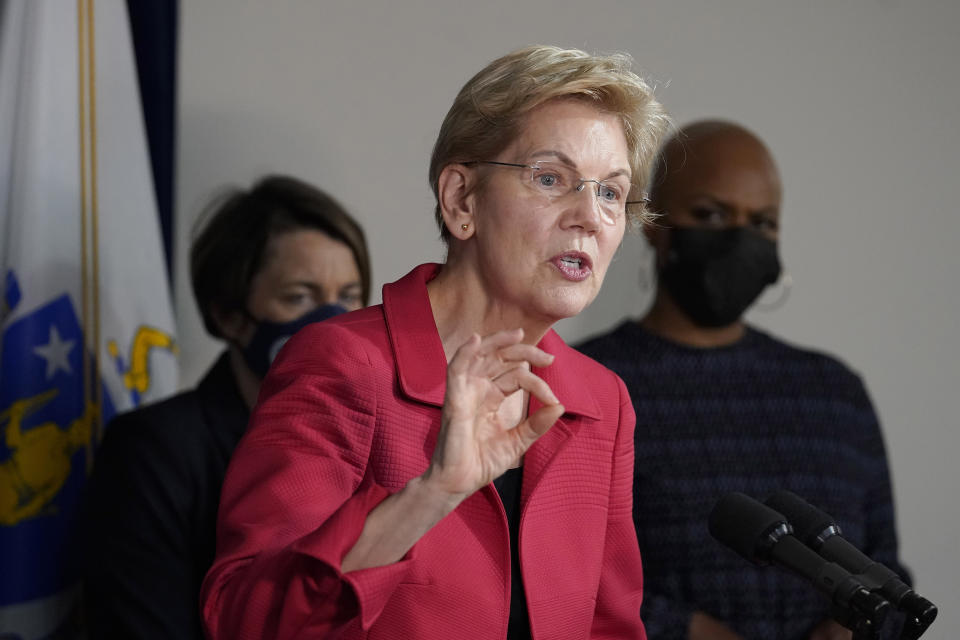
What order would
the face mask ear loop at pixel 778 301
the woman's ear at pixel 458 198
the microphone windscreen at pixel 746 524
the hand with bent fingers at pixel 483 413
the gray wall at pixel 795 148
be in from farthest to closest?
the face mask ear loop at pixel 778 301, the gray wall at pixel 795 148, the woman's ear at pixel 458 198, the microphone windscreen at pixel 746 524, the hand with bent fingers at pixel 483 413

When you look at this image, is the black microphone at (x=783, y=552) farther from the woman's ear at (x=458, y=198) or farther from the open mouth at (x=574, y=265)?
the woman's ear at (x=458, y=198)

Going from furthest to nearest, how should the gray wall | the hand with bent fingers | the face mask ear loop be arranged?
1. the face mask ear loop
2. the gray wall
3. the hand with bent fingers

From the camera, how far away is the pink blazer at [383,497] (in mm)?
1299

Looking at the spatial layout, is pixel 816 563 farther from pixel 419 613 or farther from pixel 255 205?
pixel 255 205

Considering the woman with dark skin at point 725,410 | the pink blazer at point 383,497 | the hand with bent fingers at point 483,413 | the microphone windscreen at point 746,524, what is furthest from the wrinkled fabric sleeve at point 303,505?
the woman with dark skin at point 725,410

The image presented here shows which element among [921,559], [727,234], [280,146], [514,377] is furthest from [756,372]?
[514,377]

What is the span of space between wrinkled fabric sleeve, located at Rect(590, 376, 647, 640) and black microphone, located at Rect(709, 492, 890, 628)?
0.62 feet

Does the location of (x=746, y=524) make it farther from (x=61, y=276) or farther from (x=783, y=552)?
(x=61, y=276)

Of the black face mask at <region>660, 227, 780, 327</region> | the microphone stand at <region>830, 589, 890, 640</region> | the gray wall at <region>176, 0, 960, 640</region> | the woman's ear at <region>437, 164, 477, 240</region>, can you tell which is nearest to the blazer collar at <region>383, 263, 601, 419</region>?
the woman's ear at <region>437, 164, 477, 240</region>

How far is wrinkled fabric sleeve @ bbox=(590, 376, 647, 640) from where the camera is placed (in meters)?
1.70

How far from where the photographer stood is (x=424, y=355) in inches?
61.8

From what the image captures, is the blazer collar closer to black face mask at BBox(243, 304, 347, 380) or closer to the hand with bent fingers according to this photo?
the hand with bent fingers

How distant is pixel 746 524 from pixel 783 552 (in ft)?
0.21

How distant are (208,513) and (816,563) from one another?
1502 mm
